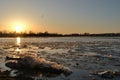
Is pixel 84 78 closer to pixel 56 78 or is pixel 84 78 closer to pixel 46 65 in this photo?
pixel 56 78

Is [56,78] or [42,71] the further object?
[42,71]

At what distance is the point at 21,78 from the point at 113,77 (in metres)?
5.61

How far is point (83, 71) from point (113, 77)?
2.90 m

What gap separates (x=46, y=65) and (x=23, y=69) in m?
1.79

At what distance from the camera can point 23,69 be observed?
19094mm

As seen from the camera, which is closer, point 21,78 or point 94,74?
point 21,78

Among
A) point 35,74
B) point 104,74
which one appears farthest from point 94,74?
point 35,74

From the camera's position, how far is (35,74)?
17156mm


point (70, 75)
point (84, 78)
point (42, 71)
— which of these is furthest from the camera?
point (42, 71)

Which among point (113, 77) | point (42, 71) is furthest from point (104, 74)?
point (42, 71)

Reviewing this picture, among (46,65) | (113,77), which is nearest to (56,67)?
(46,65)

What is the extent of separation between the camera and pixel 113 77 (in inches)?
619

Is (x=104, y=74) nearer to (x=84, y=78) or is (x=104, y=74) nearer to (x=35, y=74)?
(x=84, y=78)

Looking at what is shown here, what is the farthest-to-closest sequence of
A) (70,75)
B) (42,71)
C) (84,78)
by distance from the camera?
(42,71) → (70,75) → (84,78)
